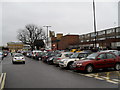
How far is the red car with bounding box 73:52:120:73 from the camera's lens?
12328 mm

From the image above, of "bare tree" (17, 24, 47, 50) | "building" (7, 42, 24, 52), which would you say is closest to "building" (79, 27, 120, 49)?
"bare tree" (17, 24, 47, 50)

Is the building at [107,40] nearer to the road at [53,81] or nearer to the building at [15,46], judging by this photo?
the road at [53,81]

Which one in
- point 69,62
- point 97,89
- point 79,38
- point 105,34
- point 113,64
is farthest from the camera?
point 79,38

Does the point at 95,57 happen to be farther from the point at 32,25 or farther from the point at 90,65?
the point at 32,25

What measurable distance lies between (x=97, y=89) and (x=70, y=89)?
115cm

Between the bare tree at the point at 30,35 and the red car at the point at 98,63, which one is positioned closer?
the red car at the point at 98,63

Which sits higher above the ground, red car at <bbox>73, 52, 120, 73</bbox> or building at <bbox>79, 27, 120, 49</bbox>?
building at <bbox>79, 27, 120, 49</bbox>

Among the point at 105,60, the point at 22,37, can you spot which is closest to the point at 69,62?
the point at 105,60

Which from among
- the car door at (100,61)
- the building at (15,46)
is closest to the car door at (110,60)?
the car door at (100,61)

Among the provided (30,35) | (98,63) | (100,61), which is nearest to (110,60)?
(100,61)

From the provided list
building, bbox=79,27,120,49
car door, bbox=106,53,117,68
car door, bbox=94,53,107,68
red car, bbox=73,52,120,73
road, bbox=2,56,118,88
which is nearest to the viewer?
road, bbox=2,56,118,88

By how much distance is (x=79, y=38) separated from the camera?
287 ft

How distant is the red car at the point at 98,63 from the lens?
485 inches

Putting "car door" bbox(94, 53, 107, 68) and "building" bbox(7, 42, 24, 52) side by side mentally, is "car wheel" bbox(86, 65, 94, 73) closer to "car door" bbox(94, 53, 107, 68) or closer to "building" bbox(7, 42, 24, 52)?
"car door" bbox(94, 53, 107, 68)
